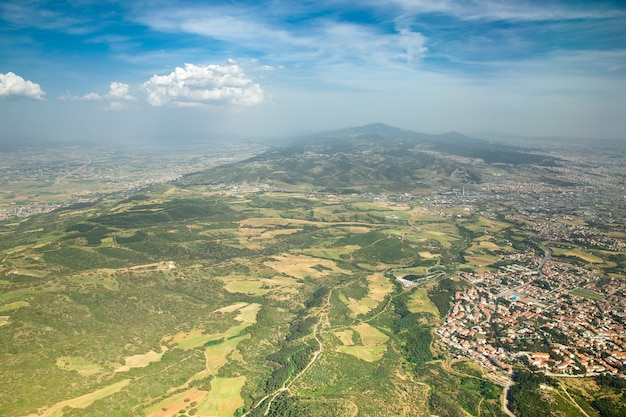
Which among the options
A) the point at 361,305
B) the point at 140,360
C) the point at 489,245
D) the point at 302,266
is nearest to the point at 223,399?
the point at 140,360

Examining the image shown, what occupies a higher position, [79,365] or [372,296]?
[79,365]

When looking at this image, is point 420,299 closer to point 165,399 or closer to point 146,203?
point 165,399

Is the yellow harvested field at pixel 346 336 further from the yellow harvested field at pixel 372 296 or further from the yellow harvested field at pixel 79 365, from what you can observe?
the yellow harvested field at pixel 79 365

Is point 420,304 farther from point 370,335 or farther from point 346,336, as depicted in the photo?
point 346,336

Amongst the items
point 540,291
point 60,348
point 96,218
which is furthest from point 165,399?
point 96,218

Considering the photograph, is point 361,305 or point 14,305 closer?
point 14,305

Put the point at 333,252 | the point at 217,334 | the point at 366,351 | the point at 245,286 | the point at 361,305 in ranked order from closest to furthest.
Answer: the point at 366,351
the point at 217,334
the point at 361,305
the point at 245,286
the point at 333,252

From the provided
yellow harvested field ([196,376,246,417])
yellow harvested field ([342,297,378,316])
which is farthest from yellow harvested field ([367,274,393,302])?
yellow harvested field ([196,376,246,417])

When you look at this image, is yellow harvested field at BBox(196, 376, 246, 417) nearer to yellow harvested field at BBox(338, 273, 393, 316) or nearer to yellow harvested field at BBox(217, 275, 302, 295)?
yellow harvested field at BBox(217, 275, 302, 295)
